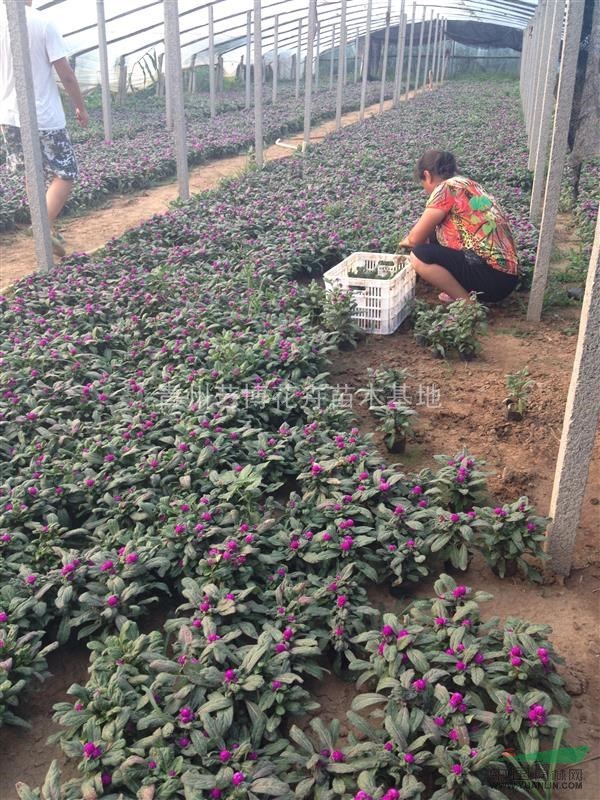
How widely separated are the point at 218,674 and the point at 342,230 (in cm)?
531

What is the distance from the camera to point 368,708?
2.48 meters

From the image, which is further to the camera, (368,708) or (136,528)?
(136,528)

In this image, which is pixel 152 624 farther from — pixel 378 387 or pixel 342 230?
pixel 342 230

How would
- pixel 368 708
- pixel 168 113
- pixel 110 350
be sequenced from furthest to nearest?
pixel 168 113, pixel 110 350, pixel 368 708

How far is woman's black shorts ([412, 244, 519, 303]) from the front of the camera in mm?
5422

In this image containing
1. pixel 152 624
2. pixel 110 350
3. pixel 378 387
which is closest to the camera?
pixel 152 624

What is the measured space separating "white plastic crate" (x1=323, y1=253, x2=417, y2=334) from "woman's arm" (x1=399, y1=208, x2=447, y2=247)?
197 millimetres

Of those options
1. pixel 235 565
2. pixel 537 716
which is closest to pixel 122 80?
pixel 235 565

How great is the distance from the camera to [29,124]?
19.4ft

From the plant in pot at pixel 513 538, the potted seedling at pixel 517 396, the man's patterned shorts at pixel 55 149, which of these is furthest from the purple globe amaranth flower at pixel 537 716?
the man's patterned shorts at pixel 55 149

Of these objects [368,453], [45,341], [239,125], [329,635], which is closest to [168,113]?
[239,125]

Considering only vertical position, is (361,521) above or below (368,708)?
above

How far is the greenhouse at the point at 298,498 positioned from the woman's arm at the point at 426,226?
2 centimetres

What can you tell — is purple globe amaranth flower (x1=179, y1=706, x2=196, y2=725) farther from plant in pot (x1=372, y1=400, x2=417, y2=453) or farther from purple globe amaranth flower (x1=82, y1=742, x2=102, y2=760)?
plant in pot (x1=372, y1=400, x2=417, y2=453)
